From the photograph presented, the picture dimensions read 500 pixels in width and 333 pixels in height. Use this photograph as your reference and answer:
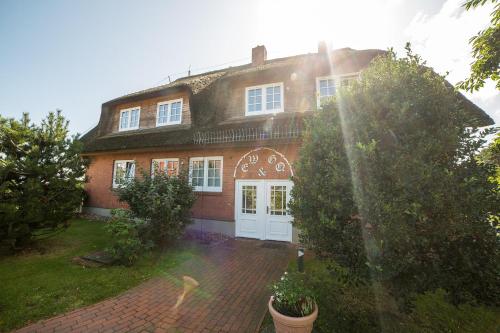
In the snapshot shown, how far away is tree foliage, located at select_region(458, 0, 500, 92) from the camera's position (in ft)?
18.1

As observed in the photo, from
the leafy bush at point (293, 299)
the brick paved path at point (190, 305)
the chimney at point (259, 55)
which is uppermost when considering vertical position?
the chimney at point (259, 55)

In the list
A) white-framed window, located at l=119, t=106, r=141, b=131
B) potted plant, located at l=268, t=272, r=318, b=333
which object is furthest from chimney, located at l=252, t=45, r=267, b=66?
potted plant, located at l=268, t=272, r=318, b=333

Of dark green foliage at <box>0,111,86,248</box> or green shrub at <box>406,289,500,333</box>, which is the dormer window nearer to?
green shrub at <box>406,289,500,333</box>

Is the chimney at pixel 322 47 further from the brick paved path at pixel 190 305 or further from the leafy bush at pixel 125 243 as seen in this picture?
the leafy bush at pixel 125 243

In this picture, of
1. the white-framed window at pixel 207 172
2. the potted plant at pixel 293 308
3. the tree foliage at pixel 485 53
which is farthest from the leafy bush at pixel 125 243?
the tree foliage at pixel 485 53

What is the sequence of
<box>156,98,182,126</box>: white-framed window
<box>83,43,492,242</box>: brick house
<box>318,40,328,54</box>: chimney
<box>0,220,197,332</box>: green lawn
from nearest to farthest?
<box>0,220,197,332</box>: green lawn → <box>83,43,492,242</box>: brick house → <box>318,40,328,54</box>: chimney → <box>156,98,182,126</box>: white-framed window

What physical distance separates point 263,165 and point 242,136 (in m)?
1.52

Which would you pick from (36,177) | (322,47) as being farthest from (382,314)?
(322,47)

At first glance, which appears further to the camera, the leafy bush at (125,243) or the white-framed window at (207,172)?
the white-framed window at (207,172)

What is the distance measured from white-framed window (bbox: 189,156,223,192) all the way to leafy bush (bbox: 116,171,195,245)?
2121mm

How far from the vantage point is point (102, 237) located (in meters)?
9.03

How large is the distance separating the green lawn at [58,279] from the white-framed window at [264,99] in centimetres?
684

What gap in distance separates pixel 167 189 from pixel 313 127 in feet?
19.0

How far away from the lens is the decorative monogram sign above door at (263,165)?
9156mm
